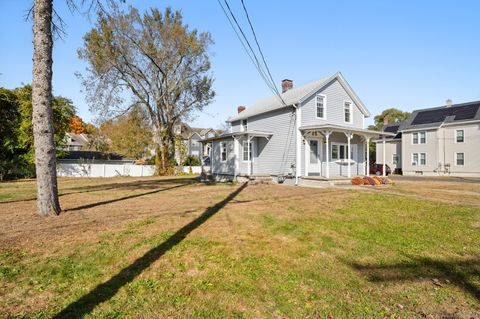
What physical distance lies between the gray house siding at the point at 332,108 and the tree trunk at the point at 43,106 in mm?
14314

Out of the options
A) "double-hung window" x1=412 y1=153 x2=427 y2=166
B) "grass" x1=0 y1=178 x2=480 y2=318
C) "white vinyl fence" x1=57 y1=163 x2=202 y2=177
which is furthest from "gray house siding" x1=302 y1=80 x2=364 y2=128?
"white vinyl fence" x1=57 y1=163 x2=202 y2=177

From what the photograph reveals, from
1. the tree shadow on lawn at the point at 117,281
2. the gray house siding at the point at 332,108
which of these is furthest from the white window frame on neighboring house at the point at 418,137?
the tree shadow on lawn at the point at 117,281

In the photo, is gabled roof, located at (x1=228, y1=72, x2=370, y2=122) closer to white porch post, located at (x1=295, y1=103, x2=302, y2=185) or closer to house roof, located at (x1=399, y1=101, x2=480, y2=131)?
white porch post, located at (x1=295, y1=103, x2=302, y2=185)

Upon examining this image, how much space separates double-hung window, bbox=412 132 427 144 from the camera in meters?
33.6

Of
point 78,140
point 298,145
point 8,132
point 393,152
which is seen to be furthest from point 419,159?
point 78,140

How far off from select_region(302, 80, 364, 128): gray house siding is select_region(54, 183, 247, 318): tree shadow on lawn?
14229 mm

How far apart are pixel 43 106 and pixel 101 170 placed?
26.2 metres

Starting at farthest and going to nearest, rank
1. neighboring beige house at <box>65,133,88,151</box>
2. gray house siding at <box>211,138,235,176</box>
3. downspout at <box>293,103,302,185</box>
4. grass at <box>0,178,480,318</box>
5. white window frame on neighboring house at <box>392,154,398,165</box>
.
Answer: neighboring beige house at <box>65,133,88,151</box> < white window frame on neighboring house at <box>392,154,398,165</box> < gray house siding at <box>211,138,235,176</box> < downspout at <box>293,103,302,185</box> < grass at <box>0,178,480,318</box>

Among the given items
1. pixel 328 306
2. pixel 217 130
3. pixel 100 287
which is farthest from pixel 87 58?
pixel 217 130

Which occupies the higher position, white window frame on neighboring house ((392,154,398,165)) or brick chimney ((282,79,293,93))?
brick chimney ((282,79,293,93))

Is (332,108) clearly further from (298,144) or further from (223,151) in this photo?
(223,151)

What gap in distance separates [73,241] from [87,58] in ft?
87.8

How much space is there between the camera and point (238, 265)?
490 cm

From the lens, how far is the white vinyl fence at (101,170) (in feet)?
101
